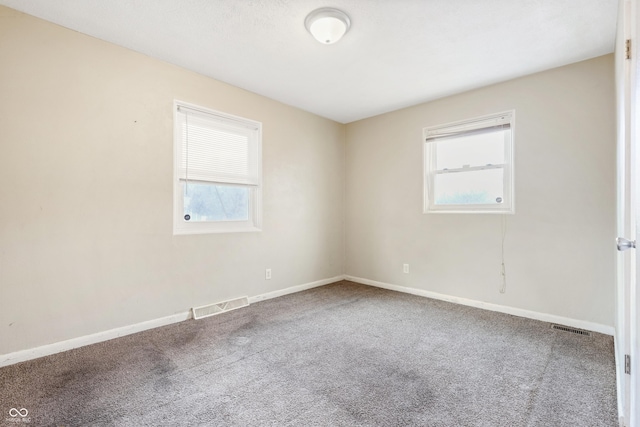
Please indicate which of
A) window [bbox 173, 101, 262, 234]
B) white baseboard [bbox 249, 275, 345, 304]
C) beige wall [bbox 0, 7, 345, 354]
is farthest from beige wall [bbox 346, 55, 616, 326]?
beige wall [bbox 0, 7, 345, 354]

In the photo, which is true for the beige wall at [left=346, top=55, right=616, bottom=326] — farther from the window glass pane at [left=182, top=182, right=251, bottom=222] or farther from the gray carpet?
the window glass pane at [left=182, top=182, right=251, bottom=222]

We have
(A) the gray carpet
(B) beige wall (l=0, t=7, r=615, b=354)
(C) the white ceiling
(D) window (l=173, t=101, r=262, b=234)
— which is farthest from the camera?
(D) window (l=173, t=101, r=262, b=234)

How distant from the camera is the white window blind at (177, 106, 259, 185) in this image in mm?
2971

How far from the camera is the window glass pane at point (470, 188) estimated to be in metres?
3.22

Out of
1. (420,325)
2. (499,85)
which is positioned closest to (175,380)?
(420,325)

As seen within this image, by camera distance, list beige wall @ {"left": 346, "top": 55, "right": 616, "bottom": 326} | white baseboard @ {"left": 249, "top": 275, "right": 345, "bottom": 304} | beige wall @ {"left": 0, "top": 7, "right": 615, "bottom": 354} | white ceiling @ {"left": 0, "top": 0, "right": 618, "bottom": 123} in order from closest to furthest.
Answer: white ceiling @ {"left": 0, "top": 0, "right": 618, "bottom": 123}, beige wall @ {"left": 0, "top": 7, "right": 615, "bottom": 354}, beige wall @ {"left": 346, "top": 55, "right": 616, "bottom": 326}, white baseboard @ {"left": 249, "top": 275, "right": 345, "bottom": 304}

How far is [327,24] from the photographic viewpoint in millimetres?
2100

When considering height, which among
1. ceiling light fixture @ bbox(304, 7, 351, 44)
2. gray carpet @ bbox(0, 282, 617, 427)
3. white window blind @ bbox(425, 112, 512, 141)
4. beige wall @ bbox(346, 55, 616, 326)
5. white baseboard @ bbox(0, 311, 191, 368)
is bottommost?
gray carpet @ bbox(0, 282, 617, 427)

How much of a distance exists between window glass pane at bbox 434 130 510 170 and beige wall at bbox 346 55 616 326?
23cm

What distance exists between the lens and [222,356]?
2158 mm

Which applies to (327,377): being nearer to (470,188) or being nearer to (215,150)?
(215,150)

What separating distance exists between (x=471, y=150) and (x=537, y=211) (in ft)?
3.16

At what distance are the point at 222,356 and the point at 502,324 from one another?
2.49 metres

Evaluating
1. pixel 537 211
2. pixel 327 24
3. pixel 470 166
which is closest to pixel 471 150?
pixel 470 166
